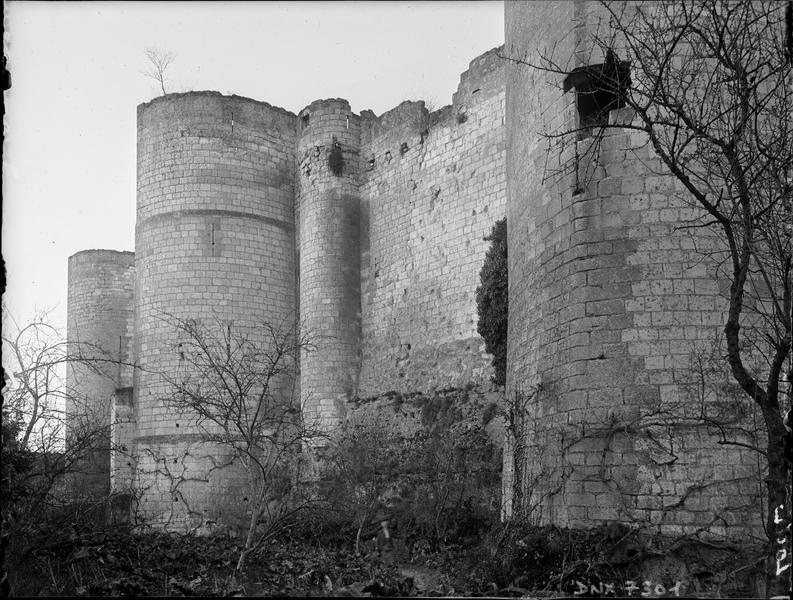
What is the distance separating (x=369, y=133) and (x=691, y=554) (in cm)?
1476

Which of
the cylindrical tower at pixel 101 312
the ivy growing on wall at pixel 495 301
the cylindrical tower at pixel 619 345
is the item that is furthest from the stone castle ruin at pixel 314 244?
the cylindrical tower at pixel 101 312

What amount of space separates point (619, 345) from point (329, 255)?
12.5 meters

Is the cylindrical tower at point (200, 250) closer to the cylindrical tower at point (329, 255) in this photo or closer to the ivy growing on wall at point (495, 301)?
the cylindrical tower at point (329, 255)

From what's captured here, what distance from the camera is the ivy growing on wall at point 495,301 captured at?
51.3 ft

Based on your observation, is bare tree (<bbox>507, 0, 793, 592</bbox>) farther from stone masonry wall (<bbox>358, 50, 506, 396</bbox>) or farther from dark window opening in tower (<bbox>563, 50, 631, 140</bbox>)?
stone masonry wall (<bbox>358, 50, 506, 396</bbox>)

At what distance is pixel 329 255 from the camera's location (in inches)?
762

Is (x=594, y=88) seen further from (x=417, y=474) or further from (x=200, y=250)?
(x=200, y=250)

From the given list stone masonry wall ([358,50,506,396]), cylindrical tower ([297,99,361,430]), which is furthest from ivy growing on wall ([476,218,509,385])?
cylindrical tower ([297,99,361,430])

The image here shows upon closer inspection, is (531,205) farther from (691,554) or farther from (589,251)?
(691,554)

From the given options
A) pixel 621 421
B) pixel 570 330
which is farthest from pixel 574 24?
pixel 621 421

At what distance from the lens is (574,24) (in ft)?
26.4

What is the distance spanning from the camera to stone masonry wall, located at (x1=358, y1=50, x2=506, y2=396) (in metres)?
17.0

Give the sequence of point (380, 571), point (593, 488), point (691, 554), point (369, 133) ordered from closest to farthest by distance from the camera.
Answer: point (691, 554)
point (593, 488)
point (380, 571)
point (369, 133)

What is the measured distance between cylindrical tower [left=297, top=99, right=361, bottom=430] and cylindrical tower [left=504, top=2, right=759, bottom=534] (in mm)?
10756
